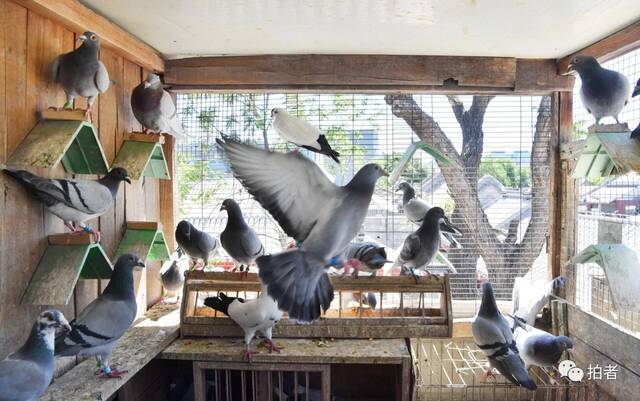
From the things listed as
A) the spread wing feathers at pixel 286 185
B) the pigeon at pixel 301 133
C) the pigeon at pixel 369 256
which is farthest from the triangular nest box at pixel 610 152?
the spread wing feathers at pixel 286 185

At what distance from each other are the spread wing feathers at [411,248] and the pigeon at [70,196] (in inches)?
61.2

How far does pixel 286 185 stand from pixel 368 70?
5.18 ft

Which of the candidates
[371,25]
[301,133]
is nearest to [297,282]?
[301,133]

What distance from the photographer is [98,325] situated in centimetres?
180

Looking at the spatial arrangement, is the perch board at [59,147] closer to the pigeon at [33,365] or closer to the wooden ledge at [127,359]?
the pigeon at [33,365]

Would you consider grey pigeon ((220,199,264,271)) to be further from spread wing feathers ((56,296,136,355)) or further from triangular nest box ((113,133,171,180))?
spread wing feathers ((56,296,136,355))

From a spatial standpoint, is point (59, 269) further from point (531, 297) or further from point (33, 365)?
point (531, 297)

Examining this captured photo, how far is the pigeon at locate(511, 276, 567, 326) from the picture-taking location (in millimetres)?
2709

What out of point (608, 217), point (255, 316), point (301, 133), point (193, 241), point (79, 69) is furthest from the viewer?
point (193, 241)

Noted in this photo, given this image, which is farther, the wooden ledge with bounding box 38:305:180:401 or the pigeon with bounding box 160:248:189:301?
the pigeon with bounding box 160:248:189:301

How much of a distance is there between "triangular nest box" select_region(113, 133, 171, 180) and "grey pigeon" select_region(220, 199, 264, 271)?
1.57ft

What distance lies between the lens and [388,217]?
10.4 feet

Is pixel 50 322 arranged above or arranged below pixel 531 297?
above

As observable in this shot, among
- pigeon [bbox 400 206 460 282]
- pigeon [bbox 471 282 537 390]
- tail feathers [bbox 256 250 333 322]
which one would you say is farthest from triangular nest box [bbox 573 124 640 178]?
tail feathers [bbox 256 250 333 322]
